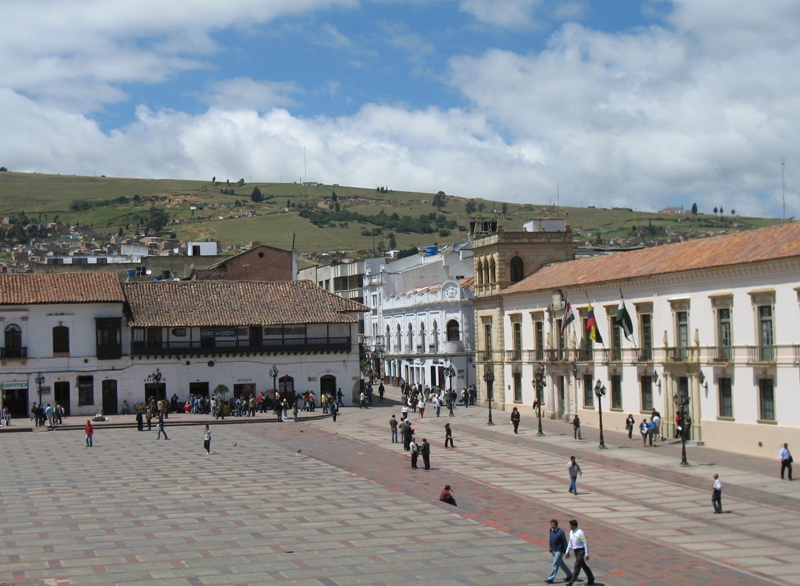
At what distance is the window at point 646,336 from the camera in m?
44.4

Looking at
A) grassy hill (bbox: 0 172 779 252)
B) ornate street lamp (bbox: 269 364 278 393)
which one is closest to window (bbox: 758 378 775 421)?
ornate street lamp (bbox: 269 364 278 393)

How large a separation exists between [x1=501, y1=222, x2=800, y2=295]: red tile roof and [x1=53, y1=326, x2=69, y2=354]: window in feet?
77.9

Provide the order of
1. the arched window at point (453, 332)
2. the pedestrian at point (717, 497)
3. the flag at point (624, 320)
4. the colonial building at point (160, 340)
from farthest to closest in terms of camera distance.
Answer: the arched window at point (453, 332)
the colonial building at point (160, 340)
the flag at point (624, 320)
the pedestrian at point (717, 497)

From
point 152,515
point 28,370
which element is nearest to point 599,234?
point 28,370

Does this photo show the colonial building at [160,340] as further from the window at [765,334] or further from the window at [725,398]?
the window at [765,334]

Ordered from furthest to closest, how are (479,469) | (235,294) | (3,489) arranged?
(235,294), (479,469), (3,489)

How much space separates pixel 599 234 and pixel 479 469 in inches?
5132

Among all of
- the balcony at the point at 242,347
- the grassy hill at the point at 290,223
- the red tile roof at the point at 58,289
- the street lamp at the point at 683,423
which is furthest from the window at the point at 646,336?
the grassy hill at the point at 290,223

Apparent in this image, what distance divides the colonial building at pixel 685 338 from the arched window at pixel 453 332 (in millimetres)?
11805

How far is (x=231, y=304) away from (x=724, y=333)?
31.1 m

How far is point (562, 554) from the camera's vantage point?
20.7m

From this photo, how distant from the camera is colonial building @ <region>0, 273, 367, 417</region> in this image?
57281 millimetres

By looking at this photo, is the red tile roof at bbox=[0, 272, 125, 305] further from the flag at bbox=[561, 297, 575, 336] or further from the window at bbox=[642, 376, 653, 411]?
the window at bbox=[642, 376, 653, 411]

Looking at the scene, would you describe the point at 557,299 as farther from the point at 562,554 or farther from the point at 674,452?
the point at 562,554
